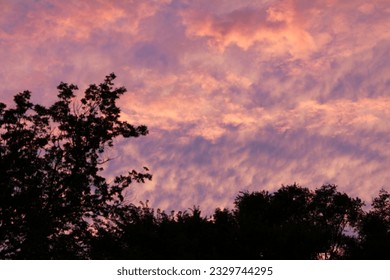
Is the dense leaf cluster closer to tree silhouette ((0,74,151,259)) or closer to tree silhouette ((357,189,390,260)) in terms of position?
tree silhouette ((0,74,151,259))

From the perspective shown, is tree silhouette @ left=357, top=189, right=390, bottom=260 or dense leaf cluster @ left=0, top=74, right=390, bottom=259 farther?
tree silhouette @ left=357, top=189, right=390, bottom=260

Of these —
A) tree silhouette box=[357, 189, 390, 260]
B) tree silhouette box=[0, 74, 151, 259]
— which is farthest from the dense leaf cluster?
tree silhouette box=[357, 189, 390, 260]

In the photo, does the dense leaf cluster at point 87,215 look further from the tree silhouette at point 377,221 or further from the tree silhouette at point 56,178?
the tree silhouette at point 377,221

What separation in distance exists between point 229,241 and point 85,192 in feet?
35.2

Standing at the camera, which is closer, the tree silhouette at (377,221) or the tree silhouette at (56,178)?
the tree silhouette at (56,178)

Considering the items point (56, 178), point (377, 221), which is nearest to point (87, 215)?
point (56, 178)

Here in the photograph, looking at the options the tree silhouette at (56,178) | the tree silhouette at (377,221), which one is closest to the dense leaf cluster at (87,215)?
the tree silhouette at (56,178)

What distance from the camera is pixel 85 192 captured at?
33875 mm

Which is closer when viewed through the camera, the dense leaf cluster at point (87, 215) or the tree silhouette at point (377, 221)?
the dense leaf cluster at point (87, 215)

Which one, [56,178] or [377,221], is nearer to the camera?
[56,178]

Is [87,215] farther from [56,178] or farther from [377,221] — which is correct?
[377,221]

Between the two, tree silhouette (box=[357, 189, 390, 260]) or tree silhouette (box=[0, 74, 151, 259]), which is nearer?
tree silhouette (box=[0, 74, 151, 259])
